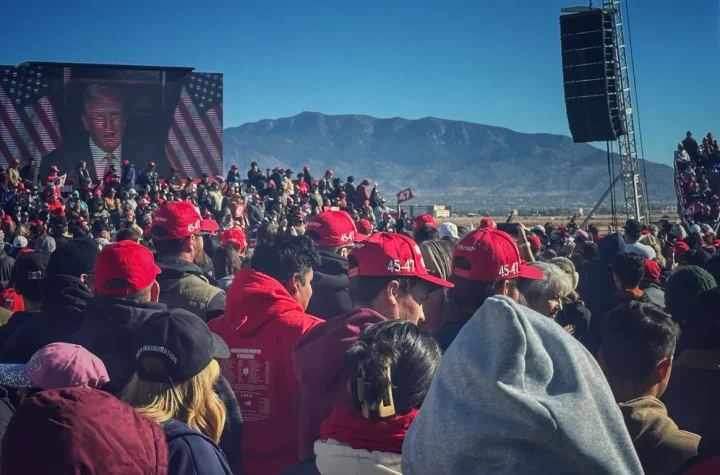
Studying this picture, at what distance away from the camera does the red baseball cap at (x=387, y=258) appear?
140 inches

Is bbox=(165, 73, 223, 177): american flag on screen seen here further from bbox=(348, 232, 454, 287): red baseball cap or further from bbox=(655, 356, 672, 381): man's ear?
bbox=(655, 356, 672, 381): man's ear

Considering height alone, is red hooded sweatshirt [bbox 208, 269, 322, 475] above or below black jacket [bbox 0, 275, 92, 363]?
below

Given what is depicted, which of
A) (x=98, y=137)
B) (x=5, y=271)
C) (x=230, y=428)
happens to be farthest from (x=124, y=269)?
(x=98, y=137)

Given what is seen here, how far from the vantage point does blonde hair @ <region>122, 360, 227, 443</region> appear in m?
2.57

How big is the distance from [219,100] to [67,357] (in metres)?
29.8

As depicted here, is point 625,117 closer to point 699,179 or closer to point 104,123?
point 699,179

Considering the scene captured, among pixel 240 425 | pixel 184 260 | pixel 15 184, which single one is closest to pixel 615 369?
pixel 240 425

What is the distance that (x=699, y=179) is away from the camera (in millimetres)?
25297

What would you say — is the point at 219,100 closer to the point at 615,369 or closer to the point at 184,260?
the point at 184,260

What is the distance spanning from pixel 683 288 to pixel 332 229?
2.48 m

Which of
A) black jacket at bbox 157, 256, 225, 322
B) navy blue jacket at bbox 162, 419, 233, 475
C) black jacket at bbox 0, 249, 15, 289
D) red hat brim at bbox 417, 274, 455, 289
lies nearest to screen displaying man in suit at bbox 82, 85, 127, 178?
black jacket at bbox 0, 249, 15, 289

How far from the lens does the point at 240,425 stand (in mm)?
3023

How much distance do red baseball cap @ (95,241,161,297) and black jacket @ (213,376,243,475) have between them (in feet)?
2.98

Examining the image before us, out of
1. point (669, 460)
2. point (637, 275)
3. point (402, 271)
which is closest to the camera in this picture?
point (669, 460)
